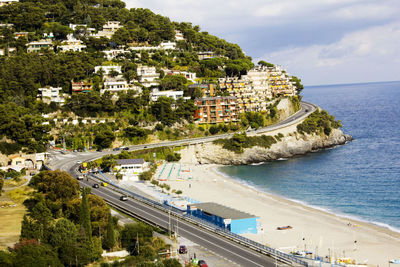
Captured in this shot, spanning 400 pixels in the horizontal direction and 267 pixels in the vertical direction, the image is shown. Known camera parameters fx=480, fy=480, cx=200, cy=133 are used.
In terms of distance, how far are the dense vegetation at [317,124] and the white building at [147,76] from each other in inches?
1388

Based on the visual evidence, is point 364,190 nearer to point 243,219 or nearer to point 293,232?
point 293,232

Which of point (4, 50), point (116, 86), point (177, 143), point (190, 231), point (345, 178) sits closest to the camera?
point (190, 231)

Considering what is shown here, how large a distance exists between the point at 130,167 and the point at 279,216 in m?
31.3

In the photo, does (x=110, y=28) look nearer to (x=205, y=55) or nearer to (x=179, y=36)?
(x=179, y=36)

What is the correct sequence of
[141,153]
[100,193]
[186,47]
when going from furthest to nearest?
[186,47], [141,153], [100,193]

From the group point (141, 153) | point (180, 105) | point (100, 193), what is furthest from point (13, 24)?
point (100, 193)

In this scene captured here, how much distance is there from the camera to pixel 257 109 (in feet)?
390

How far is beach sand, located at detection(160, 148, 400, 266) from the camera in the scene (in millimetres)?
44269

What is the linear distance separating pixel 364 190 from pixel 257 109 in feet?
176

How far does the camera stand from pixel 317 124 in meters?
112

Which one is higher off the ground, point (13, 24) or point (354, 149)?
point (13, 24)

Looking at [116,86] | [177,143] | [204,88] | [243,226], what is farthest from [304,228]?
[204,88]

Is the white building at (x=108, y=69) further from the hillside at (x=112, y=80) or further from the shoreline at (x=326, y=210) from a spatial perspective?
the shoreline at (x=326, y=210)

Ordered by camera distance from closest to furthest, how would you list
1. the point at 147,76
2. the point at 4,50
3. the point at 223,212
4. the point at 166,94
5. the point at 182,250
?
1. the point at 182,250
2. the point at 223,212
3. the point at 166,94
4. the point at 147,76
5. the point at 4,50
